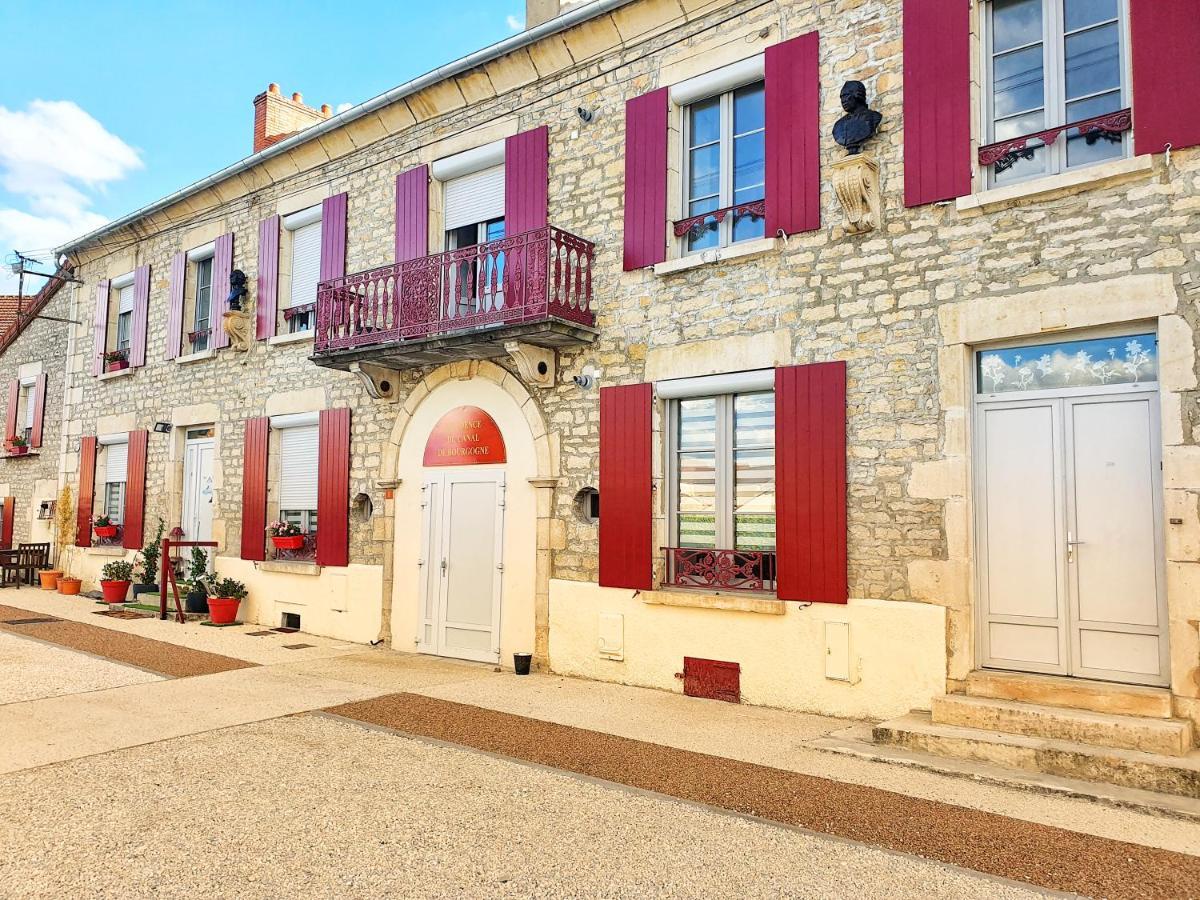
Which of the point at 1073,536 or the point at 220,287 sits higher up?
the point at 220,287

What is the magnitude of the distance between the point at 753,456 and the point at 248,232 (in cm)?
754

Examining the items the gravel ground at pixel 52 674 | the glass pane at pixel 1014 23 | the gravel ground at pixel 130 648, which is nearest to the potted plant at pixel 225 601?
the gravel ground at pixel 130 648

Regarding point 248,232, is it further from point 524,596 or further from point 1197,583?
point 1197,583

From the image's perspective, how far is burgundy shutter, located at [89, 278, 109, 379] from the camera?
12.9 meters

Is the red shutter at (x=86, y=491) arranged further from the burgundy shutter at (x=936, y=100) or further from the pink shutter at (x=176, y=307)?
the burgundy shutter at (x=936, y=100)

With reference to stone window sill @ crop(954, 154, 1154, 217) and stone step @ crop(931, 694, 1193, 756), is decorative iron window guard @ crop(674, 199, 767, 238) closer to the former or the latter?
stone window sill @ crop(954, 154, 1154, 217)

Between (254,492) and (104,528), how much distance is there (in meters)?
3.95

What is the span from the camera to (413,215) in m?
8.62

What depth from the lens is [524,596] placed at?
295 inches

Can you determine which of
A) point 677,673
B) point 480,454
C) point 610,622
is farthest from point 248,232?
point 677,673

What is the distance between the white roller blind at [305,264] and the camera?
9.95 metres

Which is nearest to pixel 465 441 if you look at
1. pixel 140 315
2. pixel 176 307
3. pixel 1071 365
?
pixel 1071 365

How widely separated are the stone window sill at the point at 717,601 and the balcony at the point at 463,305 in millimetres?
2189

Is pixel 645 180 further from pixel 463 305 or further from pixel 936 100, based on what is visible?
pixel 936 100
